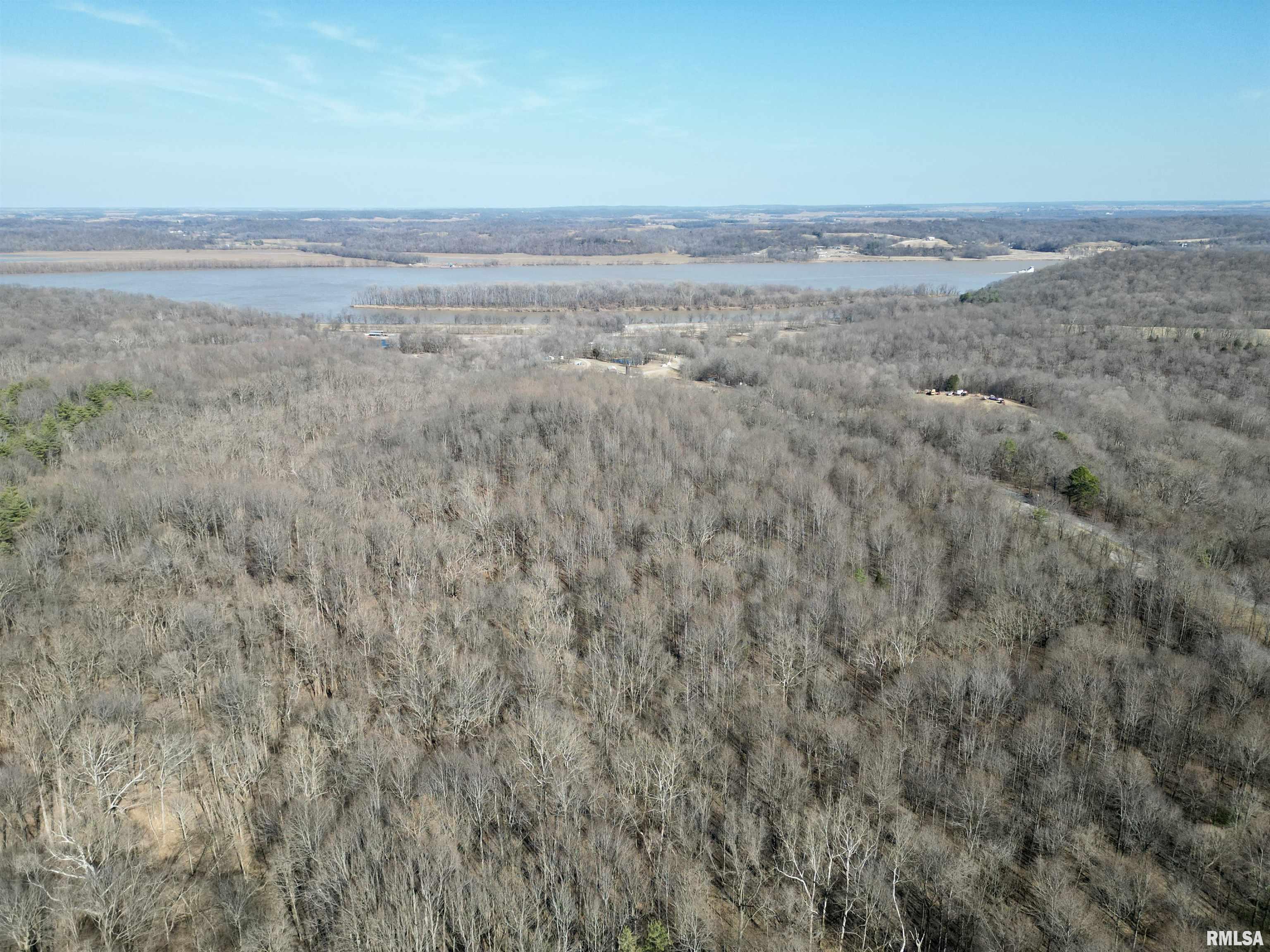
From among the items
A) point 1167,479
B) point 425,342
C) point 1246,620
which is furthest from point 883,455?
point 425,342

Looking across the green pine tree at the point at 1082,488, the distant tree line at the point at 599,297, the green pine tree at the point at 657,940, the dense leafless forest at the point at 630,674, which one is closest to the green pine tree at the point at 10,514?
the dense leafless forest at the point at 630,674
